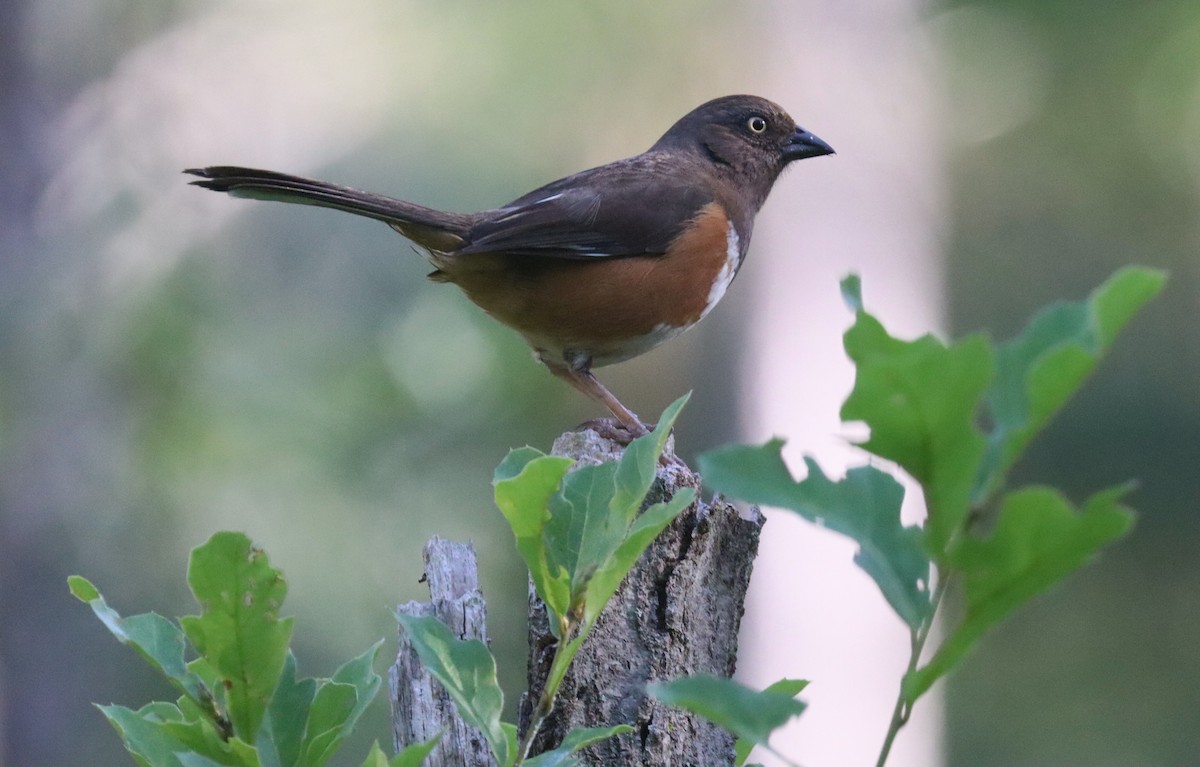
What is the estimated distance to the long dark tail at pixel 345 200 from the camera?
2.74 m

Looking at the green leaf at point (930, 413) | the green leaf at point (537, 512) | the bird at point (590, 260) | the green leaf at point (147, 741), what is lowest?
the green leaf at point (147, 741)

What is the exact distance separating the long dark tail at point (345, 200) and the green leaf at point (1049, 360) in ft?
6.84

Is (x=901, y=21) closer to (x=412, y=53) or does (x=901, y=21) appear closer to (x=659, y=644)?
(x=412, y=53)

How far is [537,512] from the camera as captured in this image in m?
0.94

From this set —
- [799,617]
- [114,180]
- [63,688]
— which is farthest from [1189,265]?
[63,688]

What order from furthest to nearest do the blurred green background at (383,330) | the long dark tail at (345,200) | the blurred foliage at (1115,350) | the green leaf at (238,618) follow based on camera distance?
1. the blurred foliage at (1115,350)
2. the blurred green background at (383,330)
3. the long dark tail at (345,200)
4. the green leaf at (238,618)

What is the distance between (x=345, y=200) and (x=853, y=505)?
8.67 feet

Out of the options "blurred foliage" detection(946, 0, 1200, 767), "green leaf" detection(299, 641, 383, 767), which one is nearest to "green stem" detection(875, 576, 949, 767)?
"green leaf" detection(299, 641, 383, 767)

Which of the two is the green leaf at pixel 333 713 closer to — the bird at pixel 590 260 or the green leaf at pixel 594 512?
the green leaf at pixel 594 512

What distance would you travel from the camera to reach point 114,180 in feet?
24.2

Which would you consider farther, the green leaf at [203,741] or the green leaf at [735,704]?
the green leaf at [203,741]

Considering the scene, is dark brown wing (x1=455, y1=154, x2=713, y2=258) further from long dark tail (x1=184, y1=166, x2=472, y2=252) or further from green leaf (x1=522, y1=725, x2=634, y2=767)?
green leaf (x1=522, y1=725, x2=634, y2=767)

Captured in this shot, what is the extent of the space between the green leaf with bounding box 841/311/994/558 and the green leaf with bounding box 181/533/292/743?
1.51 feet

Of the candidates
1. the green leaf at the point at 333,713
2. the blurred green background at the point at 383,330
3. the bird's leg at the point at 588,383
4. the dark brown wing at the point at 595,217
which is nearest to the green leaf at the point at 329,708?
the green leaf at the point at 333,713
